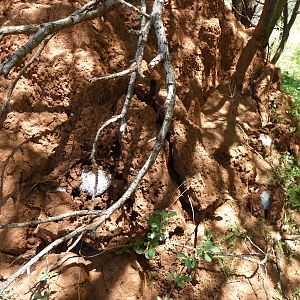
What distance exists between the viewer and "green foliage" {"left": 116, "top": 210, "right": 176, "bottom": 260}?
2.20m

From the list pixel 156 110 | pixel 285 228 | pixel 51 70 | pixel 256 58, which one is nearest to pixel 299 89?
pixel 256 58

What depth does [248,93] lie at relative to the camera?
3410mm

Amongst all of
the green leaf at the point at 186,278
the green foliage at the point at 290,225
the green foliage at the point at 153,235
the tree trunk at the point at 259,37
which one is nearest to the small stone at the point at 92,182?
the green foliage at the point at 153,235

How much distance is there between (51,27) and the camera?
1504mm

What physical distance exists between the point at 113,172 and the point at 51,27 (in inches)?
42.8

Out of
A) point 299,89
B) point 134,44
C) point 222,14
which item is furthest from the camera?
point 299,89

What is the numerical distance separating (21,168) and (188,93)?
129 centimetres

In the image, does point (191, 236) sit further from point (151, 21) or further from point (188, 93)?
point (151, 21)

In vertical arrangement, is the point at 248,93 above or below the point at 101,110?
below

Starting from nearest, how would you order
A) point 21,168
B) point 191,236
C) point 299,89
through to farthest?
1. point 21,168
2. point 191,236
3. point 299,89

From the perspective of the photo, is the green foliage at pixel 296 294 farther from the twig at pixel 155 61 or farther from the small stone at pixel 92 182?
the twig at pixel 155 61

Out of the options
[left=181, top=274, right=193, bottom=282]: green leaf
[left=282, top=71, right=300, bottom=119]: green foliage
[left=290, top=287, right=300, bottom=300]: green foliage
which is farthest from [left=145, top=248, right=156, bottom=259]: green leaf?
[left=282, top=71, right=300, bottom=119]: green foliage

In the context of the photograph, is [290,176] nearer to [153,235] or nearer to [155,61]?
[153,235]

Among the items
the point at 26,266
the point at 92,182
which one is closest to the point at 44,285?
the point at 26,266
